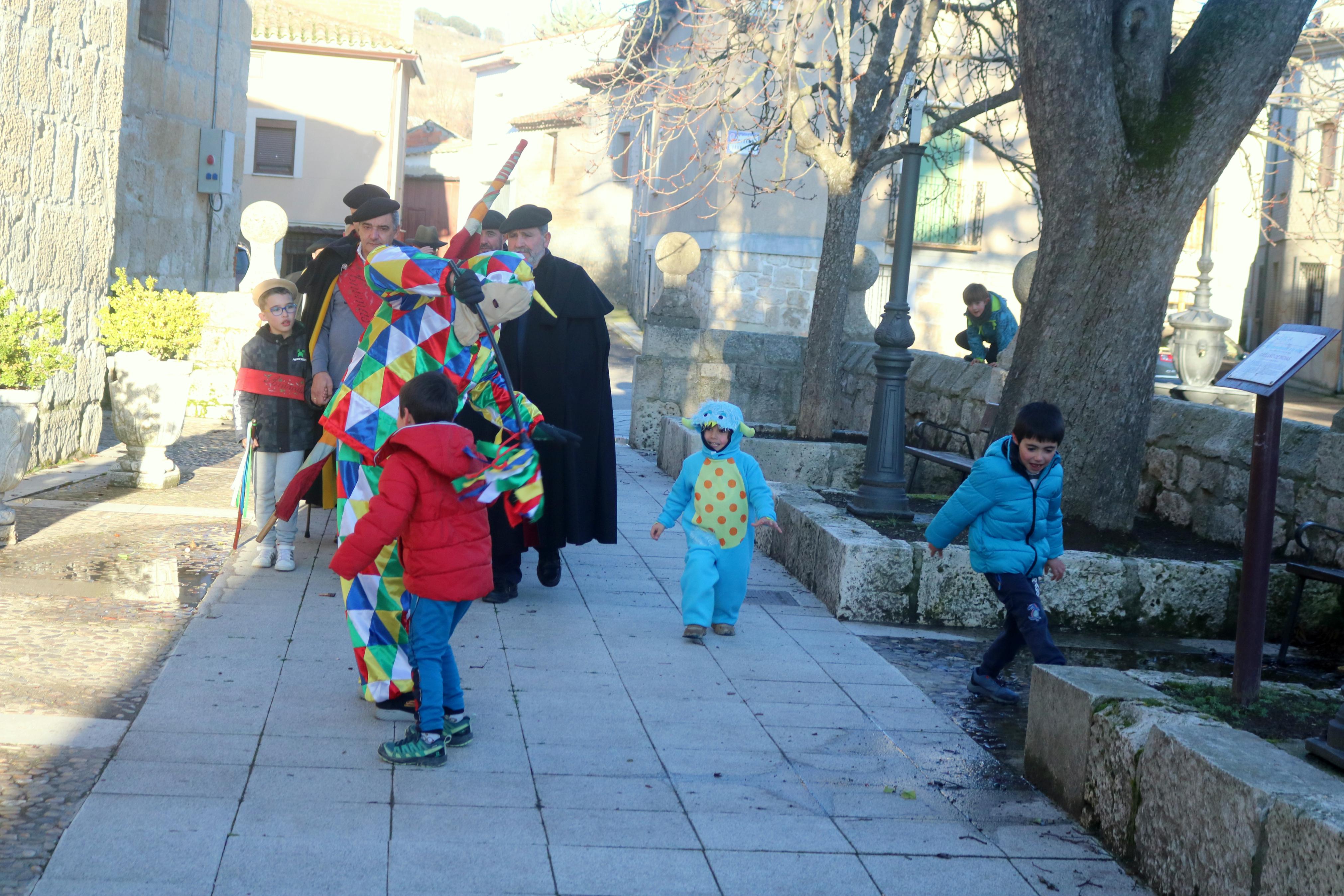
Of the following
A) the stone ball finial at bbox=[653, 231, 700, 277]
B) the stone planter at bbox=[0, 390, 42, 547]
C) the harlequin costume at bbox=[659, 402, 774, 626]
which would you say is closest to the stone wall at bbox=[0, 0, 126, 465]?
the stone planter at bbox=[0, 390, 42, 547]

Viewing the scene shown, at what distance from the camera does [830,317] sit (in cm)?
1111

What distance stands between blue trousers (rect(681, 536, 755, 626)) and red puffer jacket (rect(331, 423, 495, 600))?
184 cm

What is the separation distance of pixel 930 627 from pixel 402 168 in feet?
106

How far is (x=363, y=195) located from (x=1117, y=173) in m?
3.96

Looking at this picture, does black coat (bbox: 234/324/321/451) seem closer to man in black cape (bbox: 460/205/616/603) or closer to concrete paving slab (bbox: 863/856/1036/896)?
man in black cape (bbox: 460/205/616/603)

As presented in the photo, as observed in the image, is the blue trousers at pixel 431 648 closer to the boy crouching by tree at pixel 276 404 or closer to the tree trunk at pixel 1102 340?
the boy crouching by tree at pixel 276 404

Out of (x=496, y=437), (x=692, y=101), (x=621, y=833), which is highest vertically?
(x=692, y=101)

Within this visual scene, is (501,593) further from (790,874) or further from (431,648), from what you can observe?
(790,874)

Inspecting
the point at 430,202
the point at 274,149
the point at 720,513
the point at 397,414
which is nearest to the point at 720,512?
the point at 720,513

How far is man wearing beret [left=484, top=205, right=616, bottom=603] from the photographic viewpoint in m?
6.55

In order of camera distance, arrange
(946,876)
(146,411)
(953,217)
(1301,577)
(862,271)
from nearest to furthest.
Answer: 1. (946,876)
2. (1301,577)
3. (146,411)
4. (862,271)
5. (953,217)

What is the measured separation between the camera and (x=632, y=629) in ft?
19.7

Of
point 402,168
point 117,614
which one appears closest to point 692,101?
point 117,614

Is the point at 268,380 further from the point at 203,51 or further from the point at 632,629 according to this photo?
the point at 203,51
